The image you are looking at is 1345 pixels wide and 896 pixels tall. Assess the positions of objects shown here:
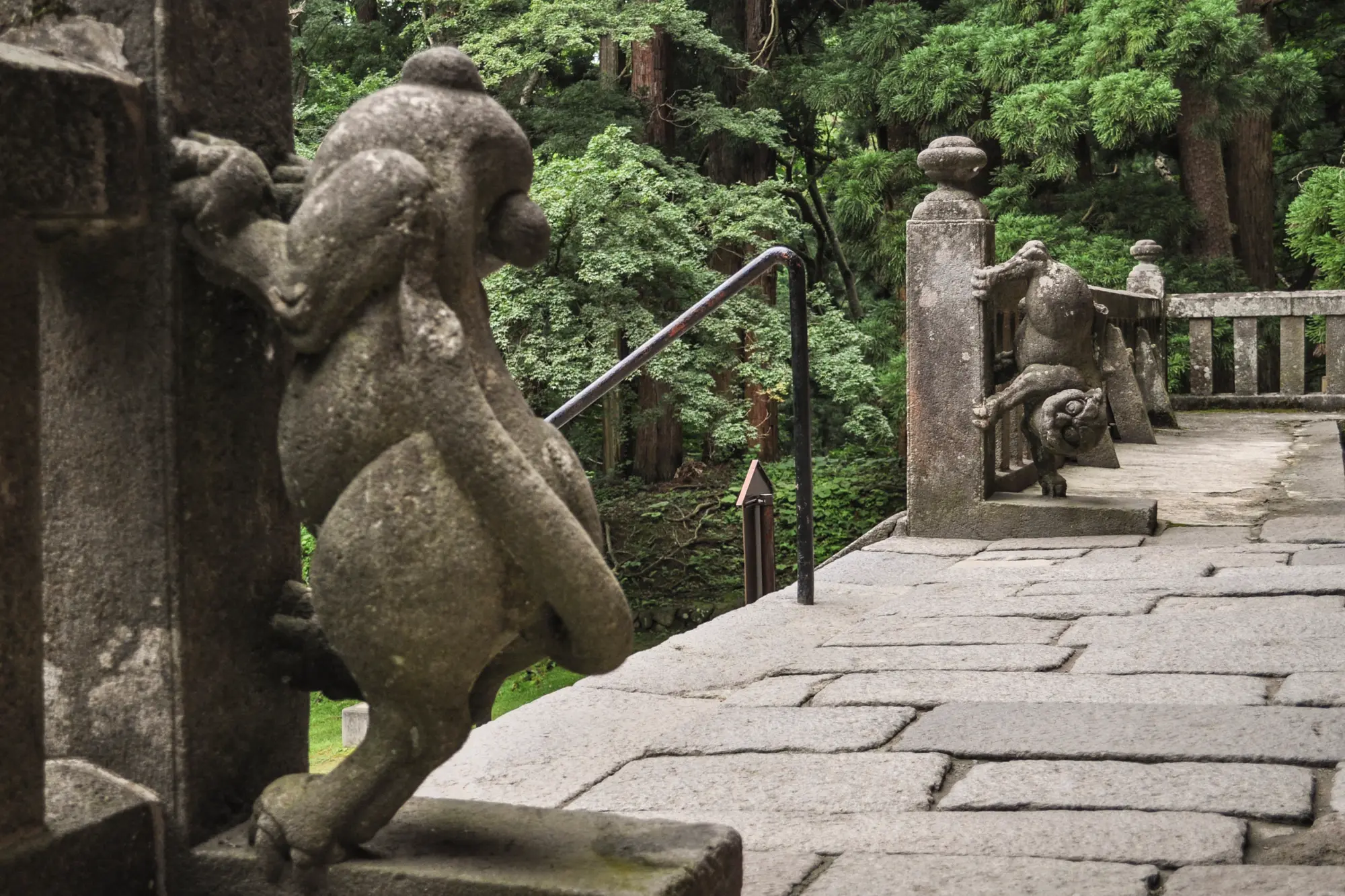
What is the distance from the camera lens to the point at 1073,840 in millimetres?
2691

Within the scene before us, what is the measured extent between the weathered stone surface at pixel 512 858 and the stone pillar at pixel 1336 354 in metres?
11.7

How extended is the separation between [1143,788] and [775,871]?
822mm

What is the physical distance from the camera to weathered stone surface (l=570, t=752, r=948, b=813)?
3.00m

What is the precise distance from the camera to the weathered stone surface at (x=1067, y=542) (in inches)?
253

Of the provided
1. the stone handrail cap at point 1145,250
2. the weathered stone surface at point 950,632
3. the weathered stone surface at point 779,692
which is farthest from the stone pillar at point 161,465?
the stone handrail cap at point 1145,250

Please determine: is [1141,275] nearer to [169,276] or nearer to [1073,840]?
[1073,840]

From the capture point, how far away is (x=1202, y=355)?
42.6 ft

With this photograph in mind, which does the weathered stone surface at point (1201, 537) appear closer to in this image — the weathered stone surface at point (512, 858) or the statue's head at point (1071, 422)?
the statue's head at point (1071, 422)

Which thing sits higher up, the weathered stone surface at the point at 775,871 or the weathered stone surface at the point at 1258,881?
the weathered stone surface at the point at 1258,881

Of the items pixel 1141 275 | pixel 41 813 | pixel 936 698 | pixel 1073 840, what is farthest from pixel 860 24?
pixel 41 813

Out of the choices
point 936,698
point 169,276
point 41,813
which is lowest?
point 936,698

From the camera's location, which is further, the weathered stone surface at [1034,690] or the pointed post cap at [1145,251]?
the pointed post cap at [1145,251]

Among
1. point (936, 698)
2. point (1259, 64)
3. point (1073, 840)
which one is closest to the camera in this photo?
point (1073, 840)

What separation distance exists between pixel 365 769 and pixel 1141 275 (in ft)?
36.9
